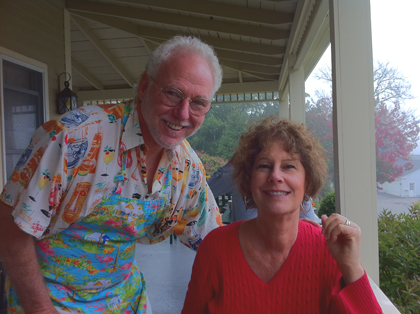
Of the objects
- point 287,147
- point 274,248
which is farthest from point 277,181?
point 274,248

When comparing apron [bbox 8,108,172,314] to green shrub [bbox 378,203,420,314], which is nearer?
apron [bbox 8,108,172,314]

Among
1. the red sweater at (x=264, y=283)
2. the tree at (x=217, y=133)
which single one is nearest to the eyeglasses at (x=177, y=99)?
the red sweater at (x=264, y=283)

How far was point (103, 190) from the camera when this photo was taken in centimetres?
125

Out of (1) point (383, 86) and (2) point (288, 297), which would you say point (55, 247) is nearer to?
(2) point (288, 297)

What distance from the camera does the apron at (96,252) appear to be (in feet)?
4.15

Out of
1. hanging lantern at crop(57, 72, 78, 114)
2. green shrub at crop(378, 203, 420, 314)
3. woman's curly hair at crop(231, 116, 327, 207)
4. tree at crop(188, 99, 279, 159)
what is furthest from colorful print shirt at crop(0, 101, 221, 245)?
tree at crop(188, 99, 279, 159)

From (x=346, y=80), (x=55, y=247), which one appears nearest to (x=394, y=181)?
(x=346, y=80)

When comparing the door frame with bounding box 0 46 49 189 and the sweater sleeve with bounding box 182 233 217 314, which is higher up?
the door frame with bounding box 0 46 49 189

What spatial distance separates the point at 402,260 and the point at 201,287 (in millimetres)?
1622

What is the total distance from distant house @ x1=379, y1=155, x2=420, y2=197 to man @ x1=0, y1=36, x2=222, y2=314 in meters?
1.39

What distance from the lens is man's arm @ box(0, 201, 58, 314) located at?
1.16 metres

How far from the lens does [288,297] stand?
1.28 metres

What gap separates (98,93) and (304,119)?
5.13 meters

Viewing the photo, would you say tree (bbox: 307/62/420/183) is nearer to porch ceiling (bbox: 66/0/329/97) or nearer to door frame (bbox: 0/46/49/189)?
porch ceiling (bbox: 66/0/329/97)
